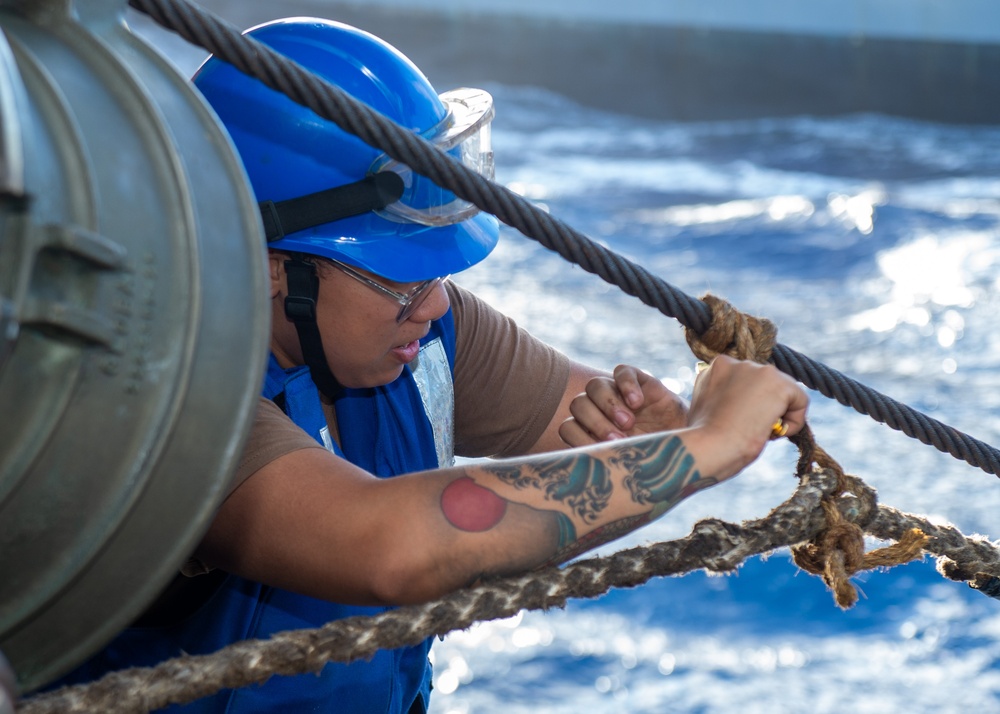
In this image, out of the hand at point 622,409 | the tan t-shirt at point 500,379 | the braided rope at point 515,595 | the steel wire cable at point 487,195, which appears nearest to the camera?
the braided rope at point 515,595

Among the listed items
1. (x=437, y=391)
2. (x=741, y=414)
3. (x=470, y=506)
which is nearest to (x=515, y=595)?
(x=470, y=506)

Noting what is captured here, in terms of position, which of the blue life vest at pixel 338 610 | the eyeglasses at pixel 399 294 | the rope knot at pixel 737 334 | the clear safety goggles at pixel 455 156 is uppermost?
the clear safety goggles at pixel 455 156

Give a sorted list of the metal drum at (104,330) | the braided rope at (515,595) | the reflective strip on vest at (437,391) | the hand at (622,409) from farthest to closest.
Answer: the reflective strip on vest at (437,391)
the hand at (622,409)
the braided rope at (515,595)
the metal drum at (104,330)

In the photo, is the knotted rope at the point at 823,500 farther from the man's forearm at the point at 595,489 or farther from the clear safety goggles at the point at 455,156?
the clear safety goggles at the point at 455,156

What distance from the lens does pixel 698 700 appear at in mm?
3662

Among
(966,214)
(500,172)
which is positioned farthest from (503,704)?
(500,172)

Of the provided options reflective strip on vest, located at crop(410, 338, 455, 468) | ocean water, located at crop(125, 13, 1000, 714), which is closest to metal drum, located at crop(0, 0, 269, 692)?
ocean water, located at crop(125, 13, 1000, 714)

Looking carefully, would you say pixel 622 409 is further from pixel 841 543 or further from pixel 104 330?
pixel 104 330

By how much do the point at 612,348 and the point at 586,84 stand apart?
9.46 m

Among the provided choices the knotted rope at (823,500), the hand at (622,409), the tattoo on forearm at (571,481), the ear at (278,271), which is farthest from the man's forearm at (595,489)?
the ear at (278,271)

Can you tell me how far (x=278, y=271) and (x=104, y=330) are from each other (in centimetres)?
75

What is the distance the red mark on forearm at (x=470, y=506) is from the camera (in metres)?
1.09

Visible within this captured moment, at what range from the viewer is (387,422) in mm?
1567

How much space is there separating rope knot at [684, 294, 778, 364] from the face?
0.40 m
